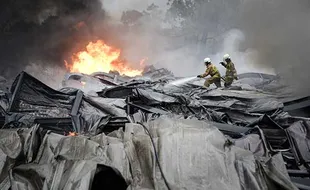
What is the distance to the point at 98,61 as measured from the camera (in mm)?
17875

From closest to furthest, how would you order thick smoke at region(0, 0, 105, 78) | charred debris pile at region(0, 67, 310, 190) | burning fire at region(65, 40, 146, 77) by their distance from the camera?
1. charred debris pile at region(0, 67, 310, 190)
2. thick smoke at region(0, 0, 105, 78)
3. burning fire at region(65, 40, 146, 77)

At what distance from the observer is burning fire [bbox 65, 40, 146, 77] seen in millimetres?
17422

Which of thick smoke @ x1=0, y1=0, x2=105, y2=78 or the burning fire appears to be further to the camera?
the burning fire

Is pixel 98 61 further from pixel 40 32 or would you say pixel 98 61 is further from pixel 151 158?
pixel 151 158

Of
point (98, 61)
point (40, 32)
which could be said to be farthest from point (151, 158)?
point (40, 32)

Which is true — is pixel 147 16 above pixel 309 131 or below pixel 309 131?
above

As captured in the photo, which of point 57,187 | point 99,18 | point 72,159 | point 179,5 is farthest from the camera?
point 179,5

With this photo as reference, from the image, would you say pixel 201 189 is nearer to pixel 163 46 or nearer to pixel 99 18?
pixel 99 18

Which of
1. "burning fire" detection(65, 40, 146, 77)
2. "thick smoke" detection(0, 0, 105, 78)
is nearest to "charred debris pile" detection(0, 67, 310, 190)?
"thick smoke" detection(0, 0, 105, 78)

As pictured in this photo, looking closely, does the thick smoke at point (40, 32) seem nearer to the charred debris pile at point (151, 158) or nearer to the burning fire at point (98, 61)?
the burning fire at point (98, 61)

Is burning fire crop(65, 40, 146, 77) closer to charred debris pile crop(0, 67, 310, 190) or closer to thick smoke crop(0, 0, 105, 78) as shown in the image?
thick smoke crop(0, 0, 105, 78)

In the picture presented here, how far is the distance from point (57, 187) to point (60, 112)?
282 centimetres

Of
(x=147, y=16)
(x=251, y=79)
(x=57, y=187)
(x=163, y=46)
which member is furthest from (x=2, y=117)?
(x=147, y=16)

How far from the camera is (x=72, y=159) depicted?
7.36 ft
